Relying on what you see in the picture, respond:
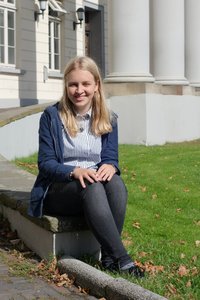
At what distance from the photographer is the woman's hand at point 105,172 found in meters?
4.27

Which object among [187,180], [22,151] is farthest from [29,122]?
[187,180]

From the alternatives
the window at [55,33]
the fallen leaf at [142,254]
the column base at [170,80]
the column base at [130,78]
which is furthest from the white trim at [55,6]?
the fallen leaf at [142,254]

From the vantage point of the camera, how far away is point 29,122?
438 inches

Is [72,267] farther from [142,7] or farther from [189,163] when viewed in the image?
[142,7]

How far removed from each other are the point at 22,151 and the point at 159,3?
7.06m

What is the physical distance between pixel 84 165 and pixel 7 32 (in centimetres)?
1516

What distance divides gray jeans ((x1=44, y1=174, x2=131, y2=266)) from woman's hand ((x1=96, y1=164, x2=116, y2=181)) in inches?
1.4

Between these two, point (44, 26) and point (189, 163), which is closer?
point (189, 163)

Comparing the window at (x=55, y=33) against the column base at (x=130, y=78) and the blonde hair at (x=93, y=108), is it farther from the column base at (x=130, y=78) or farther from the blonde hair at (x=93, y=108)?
the blonde hair at (x=93, y=108)

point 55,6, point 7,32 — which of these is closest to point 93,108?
point 7,32

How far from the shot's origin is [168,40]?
16.0 m

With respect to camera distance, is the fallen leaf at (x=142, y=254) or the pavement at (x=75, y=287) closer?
the pavement at (x=75, y=287)

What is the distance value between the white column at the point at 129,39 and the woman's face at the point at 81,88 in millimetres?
9744

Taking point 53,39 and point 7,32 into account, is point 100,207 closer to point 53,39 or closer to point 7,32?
point 7,32
